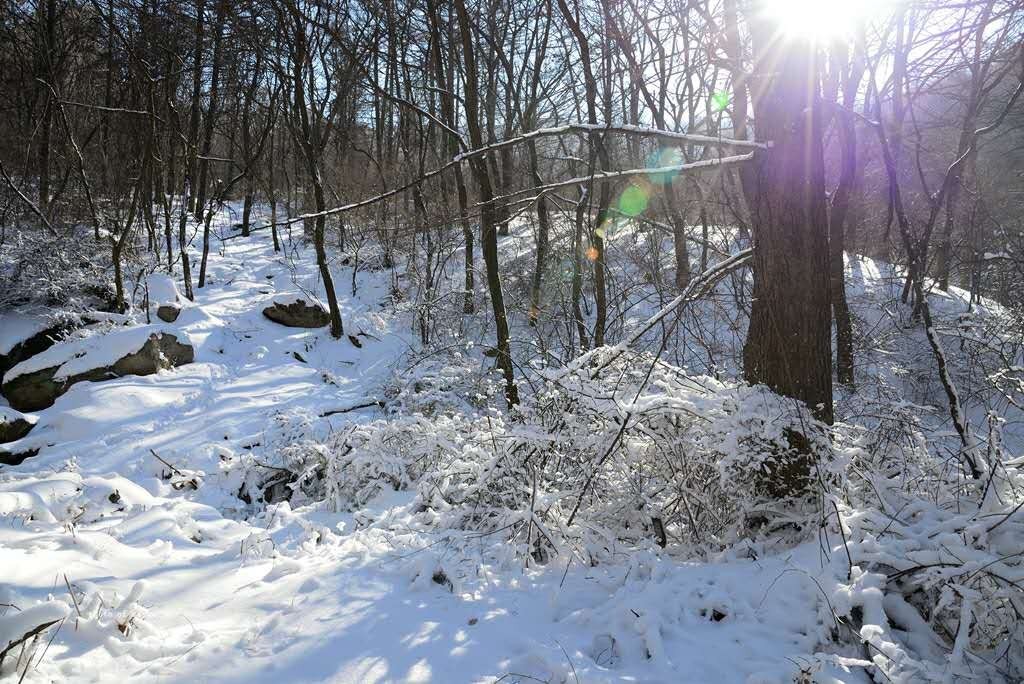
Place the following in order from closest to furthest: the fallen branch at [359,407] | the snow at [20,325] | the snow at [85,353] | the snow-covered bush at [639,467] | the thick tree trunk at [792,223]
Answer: the snow-covered bush at [639,467] → the thick tree trunk at [792,223] → the snow at [85,353] → the fallen branch at [359,407] → the snow at [20,325]

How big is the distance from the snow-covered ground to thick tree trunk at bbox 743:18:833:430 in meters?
1.12

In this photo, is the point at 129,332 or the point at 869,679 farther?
the point at 129,332

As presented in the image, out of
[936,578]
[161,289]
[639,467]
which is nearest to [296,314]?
[161,289]

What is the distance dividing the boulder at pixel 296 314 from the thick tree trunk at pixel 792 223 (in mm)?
9598

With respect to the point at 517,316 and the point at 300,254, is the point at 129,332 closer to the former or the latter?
the point at 517,316

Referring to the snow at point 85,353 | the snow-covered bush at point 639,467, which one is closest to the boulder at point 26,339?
the snow at point 85,353

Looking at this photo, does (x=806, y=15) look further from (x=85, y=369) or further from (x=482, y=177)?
(x=85, y=369)

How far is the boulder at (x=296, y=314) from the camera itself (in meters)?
11.3

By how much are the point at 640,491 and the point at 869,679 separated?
164 cm

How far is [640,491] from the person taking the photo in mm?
3857

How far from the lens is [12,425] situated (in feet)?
22.4

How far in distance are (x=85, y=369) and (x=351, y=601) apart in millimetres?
6879

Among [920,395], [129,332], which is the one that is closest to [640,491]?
[920,395]

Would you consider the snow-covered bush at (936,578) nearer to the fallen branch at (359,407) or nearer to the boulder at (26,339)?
the fallen branch at (359,407)
